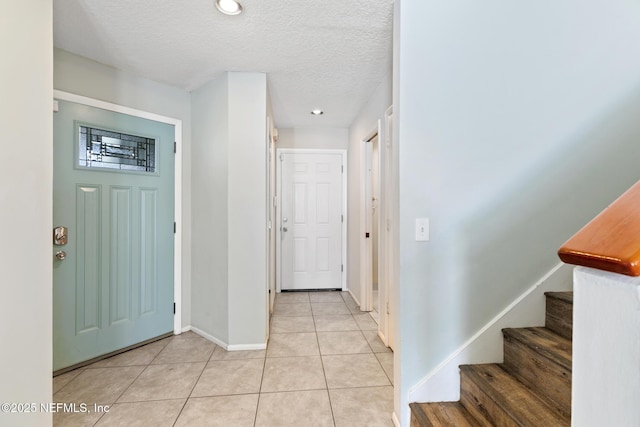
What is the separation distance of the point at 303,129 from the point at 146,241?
8.10 ft

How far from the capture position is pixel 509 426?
111 centimetres

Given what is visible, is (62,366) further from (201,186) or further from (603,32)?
(603,32)

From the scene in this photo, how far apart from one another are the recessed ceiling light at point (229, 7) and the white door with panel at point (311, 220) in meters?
2.31

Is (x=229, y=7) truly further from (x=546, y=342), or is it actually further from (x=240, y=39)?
(x=546, y=342)

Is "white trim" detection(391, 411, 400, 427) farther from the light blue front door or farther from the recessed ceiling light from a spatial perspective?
the recessed ceiling light

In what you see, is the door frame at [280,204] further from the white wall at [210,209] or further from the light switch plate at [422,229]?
the light switch plate at [422,229]

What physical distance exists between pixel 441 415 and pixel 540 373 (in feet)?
1.60

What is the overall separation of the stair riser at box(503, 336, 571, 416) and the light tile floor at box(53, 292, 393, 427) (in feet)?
2.44

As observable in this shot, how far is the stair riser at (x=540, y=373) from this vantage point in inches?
43.5

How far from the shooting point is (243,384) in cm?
191

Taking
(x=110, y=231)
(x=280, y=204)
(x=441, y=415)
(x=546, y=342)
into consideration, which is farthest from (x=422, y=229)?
(x=280, y=204)

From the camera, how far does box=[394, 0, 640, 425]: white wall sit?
4.83 feet
